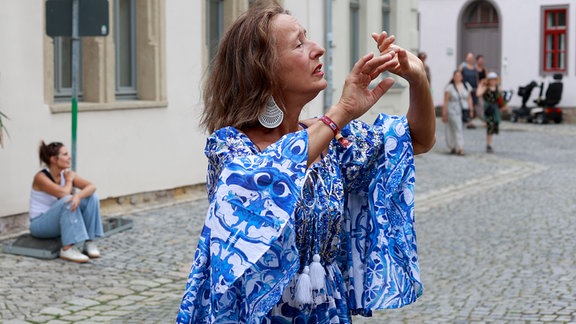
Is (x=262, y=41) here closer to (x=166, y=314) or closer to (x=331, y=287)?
(x=331, y=287)

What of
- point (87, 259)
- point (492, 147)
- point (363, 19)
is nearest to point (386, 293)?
point (87, 259)

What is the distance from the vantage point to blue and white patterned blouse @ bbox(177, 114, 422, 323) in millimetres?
2768

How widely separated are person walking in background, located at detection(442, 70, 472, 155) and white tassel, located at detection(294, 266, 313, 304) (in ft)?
57.0

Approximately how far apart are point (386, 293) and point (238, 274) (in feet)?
1.97

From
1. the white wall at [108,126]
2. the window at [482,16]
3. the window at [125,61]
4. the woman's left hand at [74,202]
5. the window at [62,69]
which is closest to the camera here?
the woman's left hand at [74,202]

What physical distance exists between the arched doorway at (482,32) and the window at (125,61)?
21789mm

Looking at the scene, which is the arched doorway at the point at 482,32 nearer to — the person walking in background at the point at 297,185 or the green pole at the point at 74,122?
the green pole at the point at 74,122

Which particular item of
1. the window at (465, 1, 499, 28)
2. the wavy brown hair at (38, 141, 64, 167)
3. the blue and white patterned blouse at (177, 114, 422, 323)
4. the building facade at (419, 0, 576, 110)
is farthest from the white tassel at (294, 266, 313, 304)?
the window at (465, 1, 499, 28)

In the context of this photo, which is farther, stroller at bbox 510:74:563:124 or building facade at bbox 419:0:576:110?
building facade at bbox 419:0:576:110

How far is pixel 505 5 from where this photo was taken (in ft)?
107

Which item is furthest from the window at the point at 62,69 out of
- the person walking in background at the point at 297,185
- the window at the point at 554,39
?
the window at the point at 554,39

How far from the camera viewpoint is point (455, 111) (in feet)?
66.6

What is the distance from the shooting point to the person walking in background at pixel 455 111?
20297 millimetres

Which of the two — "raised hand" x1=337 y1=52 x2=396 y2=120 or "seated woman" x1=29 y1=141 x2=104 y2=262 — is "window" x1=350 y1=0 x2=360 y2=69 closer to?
"seated woman" x1=29 y1=141 x2=104 y2=262
